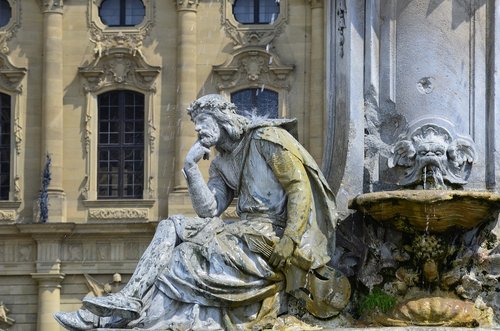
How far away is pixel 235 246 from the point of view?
13.4m

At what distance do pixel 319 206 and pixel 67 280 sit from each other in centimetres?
3773

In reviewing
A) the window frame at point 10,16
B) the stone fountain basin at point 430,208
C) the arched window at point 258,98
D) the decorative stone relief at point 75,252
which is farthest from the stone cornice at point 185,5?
the stone fountain basin at point 430,208

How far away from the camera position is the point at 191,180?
13953mm

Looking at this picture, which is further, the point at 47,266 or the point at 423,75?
the point at 47,266

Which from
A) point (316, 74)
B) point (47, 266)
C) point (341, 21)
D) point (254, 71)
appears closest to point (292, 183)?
point (341, 21)

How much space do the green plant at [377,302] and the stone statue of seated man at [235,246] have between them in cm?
18

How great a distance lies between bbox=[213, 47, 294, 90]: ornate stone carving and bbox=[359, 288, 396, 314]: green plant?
36995 mm

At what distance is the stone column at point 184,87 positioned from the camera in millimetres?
50750

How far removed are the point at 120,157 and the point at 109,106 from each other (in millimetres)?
1466

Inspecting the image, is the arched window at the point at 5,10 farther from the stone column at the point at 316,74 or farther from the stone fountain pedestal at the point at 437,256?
the stone fountain pedestal at the point at 437,256

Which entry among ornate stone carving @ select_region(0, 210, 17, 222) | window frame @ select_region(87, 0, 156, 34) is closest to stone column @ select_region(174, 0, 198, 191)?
window frame @ select_region(87, 0, 156, 34)

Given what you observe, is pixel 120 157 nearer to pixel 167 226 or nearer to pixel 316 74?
pixel 316 74

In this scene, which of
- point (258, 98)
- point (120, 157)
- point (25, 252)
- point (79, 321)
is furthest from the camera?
point (25, 252)

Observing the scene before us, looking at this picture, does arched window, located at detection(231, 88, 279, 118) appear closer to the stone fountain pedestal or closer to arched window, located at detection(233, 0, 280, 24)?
arched window, located at detection(233, 0, 280, 24)
